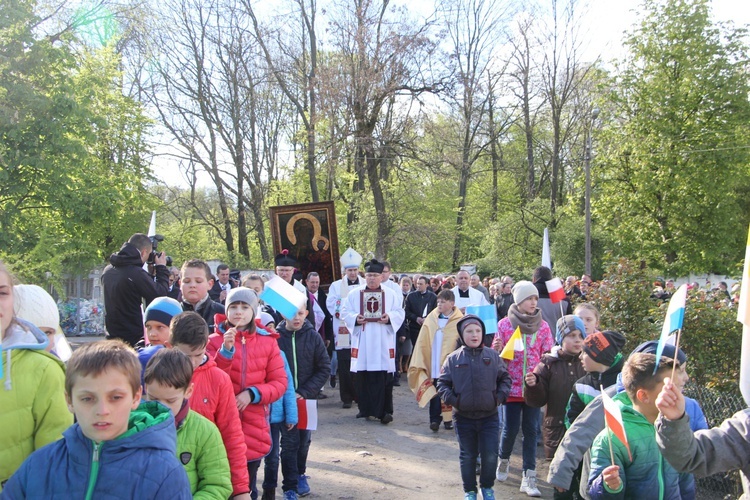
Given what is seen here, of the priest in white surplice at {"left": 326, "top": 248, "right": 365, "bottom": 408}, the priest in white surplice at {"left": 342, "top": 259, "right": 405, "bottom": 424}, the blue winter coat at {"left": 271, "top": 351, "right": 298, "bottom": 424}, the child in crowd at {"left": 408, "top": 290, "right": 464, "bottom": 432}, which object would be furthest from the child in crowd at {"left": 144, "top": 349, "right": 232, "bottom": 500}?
the priest in white surplice at {"left": 326, "top": 248, "right": 365, "bottom": 408}

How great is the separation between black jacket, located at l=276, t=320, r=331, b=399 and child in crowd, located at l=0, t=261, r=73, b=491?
3.55 metres

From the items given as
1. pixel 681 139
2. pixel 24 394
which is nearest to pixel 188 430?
pixel 24 394

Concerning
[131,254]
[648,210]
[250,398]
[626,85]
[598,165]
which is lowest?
[250,398]

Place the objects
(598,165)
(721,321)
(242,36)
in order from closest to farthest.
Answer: (721,321), (242,36), (598,165)

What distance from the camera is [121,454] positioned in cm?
266

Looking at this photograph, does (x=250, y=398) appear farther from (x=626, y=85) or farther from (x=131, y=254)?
(x=626, y=85)

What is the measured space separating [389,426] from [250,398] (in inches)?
203

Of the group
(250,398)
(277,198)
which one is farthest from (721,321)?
(277,198)

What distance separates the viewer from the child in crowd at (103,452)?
2.63 meters

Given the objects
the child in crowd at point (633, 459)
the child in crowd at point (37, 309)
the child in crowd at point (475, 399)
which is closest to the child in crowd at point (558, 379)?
the child in crowd at point (475, 399)

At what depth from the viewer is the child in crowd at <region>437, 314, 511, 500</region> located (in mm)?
6188

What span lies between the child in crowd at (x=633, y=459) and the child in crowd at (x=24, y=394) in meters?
2.60

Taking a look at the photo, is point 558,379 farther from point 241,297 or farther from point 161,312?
point 161,312

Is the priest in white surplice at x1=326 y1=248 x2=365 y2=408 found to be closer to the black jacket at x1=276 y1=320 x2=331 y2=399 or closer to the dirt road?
the dirt road
